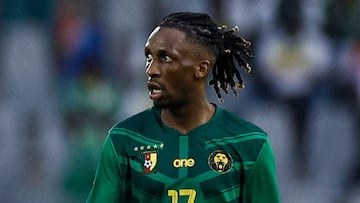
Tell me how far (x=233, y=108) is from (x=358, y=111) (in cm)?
97

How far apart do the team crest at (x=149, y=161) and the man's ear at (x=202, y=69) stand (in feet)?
1.18

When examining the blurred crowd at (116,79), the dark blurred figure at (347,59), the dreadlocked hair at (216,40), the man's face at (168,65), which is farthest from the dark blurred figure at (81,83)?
the man's face at (168,65)

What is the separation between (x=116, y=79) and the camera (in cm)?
942

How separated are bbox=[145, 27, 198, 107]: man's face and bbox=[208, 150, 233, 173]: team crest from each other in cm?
27

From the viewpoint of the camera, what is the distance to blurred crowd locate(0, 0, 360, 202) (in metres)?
9.34

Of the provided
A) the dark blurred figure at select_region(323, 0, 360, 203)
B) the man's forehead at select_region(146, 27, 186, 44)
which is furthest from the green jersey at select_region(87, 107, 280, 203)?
the dark blurred figure at select_region(323, 0, 360, 203)

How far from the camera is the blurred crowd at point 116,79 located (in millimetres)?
9336

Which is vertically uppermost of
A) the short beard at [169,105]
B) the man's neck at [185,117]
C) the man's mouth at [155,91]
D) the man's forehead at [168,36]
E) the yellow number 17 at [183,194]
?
the man's forehead at [168,36]

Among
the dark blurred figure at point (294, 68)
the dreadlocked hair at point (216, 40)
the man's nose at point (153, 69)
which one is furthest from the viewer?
the dark blurred figure at point (294, 68)

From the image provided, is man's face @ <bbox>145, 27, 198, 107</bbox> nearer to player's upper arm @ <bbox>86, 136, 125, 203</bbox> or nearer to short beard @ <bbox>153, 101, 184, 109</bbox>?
short beard @ <bbox>153, 101, 184, 109</bbox>

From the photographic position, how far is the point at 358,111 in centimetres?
941

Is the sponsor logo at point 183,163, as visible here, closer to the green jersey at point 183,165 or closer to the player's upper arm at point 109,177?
the green jersey at point 183,165

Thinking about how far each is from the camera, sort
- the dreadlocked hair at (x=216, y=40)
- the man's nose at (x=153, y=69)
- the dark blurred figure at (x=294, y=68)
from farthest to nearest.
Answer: the dark blurred figure at (x=294, y=68), the dreadlocked hair at (x=216, y=40), the man's nose at (x=153, y=69)

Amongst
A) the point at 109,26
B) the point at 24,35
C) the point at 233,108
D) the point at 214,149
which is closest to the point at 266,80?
the point at 233,108
